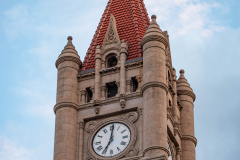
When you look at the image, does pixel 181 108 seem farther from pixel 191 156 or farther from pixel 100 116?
pixel 100 116

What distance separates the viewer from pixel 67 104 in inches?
2345

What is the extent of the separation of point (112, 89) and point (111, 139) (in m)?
4.50

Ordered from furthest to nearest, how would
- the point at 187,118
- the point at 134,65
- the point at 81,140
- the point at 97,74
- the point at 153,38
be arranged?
the point at 187,118 → the point at 97,74 → the point at 134,65 → the point at 153,38 → the point at 81,140

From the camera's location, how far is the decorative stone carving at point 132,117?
57688 millimetres

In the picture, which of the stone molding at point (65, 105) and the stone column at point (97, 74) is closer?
the stone molding at point (65, 105)

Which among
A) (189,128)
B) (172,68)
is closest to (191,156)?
(189,128)

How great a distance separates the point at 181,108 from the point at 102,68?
7.09m

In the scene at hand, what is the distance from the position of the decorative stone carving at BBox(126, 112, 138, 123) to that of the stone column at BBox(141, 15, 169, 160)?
2.97 ft

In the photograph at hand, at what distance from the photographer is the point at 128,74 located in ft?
197

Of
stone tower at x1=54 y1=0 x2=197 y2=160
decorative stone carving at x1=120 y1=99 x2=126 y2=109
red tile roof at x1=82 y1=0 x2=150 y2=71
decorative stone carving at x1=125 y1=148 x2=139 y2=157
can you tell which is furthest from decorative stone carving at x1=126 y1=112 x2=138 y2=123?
red tile roof at x1=82 y1=0 x2=150 y2=71

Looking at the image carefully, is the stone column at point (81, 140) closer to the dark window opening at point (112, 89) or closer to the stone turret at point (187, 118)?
the dark window opening at point (112, 89)

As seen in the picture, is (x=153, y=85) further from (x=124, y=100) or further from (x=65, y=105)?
(x=65, y=105)

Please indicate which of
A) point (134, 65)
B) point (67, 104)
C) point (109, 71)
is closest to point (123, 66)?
point (134, 65)

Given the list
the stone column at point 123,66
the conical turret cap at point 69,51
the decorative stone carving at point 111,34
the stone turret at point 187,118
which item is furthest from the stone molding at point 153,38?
the stone turret at point 187,118
